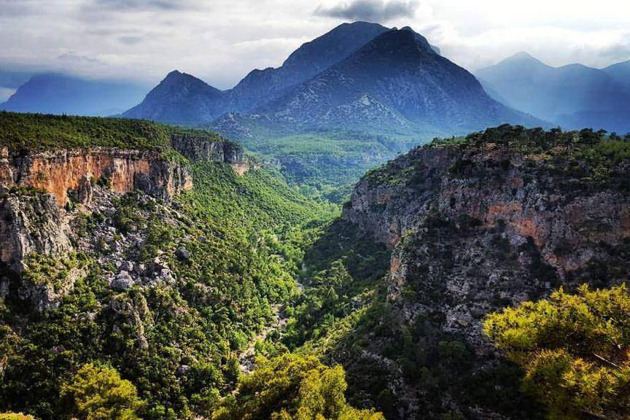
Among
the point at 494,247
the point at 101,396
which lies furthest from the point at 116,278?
the point at 494,247

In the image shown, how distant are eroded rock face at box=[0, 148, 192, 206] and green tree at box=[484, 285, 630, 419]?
258 feet

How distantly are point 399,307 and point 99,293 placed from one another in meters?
53.8

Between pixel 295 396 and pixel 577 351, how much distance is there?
32.8 metres

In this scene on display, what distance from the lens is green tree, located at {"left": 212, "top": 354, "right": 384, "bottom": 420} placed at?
1860 inches

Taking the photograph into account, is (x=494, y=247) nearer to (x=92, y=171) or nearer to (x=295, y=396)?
(x=295, y=396)

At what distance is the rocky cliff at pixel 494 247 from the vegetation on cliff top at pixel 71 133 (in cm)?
7276

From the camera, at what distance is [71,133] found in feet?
310

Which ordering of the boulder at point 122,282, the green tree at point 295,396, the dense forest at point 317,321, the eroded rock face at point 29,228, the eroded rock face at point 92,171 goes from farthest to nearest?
1. the boulder at point 122,282
2. the eroded rock face at point 92,171
3. the eroded rock face at point 29,228
4. the green tree at point 295,396
5. the dense forest at point 317,321

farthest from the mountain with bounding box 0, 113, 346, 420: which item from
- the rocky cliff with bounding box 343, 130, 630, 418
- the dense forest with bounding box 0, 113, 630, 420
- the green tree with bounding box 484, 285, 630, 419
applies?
the green tree with bounding box 484, 285, 630, 419

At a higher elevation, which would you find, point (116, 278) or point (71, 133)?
point (71, 133)

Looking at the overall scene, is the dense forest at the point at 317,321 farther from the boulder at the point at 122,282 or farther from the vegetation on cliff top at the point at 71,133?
the vegetation on cliff top at the point at 71,133

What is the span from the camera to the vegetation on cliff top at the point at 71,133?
77.6 metres

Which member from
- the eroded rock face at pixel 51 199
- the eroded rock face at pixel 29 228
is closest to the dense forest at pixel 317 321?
the eroded rock face at pixel 51 199

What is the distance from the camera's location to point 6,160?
2771 inches
